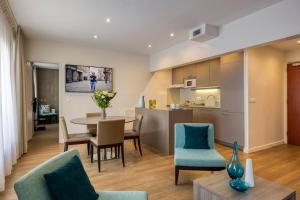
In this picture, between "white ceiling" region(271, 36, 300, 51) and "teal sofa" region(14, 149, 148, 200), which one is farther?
"white ceiling" region(271, 36, 300, 51)

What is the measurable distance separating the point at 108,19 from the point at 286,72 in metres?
4.80

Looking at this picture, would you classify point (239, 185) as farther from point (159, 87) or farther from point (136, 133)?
point (159, 87)

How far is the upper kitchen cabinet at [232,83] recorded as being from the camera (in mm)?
4371

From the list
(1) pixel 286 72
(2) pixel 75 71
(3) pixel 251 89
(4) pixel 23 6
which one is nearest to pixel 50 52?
(2) pixel 75 71

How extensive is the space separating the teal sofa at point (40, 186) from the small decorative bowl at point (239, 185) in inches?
32.0

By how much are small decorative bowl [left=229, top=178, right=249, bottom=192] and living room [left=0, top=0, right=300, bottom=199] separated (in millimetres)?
23

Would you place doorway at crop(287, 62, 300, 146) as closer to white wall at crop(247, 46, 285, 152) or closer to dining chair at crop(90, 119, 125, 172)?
white wall at crop(247, 46, 285, 152)

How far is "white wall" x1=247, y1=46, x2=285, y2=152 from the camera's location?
426 cm

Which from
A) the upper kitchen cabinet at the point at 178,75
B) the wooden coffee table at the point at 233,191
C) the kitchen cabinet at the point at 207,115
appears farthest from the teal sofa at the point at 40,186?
the upper kitchen cabinet at the point at 178,75

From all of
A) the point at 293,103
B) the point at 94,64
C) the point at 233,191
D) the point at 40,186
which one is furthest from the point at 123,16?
the point at 293,103

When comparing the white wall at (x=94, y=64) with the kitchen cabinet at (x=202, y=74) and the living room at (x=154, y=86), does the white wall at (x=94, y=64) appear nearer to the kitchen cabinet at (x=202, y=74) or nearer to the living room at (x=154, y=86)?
the living room at (x=154, y=86)

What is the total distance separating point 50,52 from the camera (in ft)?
16.7

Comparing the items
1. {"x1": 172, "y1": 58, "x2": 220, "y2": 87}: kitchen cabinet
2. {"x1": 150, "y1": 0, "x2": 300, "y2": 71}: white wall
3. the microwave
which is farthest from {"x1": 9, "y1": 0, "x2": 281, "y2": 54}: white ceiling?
the microwave

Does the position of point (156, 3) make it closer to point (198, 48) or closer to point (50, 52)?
point (198, 48)
